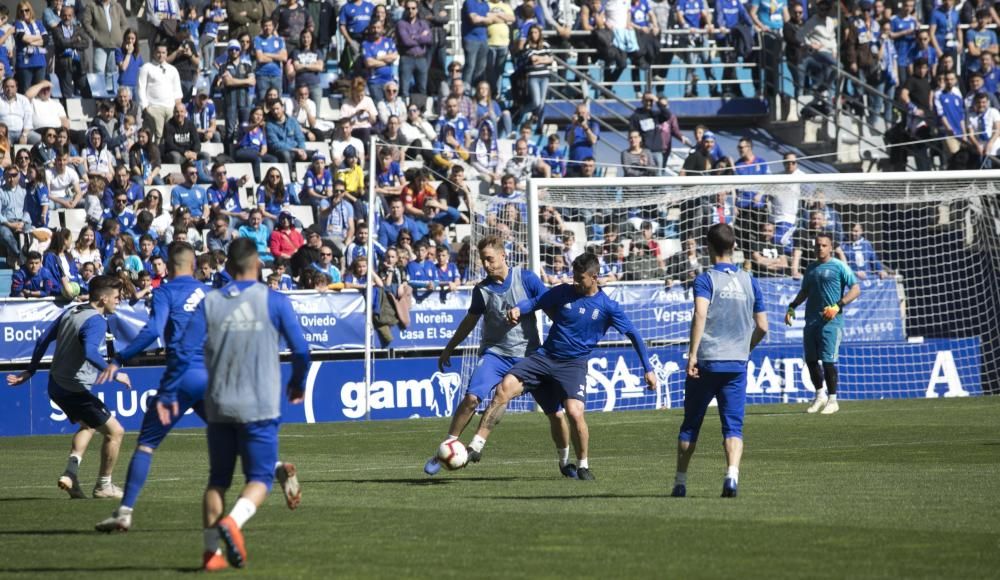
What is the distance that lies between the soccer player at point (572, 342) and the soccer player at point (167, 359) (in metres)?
3.27

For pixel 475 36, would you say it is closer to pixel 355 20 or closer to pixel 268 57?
pixel 355 20

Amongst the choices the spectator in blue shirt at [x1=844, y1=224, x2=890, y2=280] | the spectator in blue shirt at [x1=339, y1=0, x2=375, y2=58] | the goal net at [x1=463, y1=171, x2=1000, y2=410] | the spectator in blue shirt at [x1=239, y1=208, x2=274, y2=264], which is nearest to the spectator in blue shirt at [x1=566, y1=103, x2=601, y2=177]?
the goal net at [x1=463, y1=171, x2=1000, y2=410]

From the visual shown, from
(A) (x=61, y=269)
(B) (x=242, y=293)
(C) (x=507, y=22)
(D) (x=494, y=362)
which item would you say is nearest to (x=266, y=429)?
(B) (x=242, y=293)

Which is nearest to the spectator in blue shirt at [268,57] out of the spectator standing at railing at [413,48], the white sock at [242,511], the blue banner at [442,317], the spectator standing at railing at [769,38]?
the spectator standing at railing at [413,48]

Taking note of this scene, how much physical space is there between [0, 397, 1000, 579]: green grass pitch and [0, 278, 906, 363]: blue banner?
484cm

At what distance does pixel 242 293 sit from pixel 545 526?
2789 millimetres

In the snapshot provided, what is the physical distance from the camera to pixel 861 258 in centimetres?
2803

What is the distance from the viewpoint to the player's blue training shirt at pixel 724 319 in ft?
40.3

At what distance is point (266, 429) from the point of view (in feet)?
30.0

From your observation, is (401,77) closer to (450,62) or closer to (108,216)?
(450,62)

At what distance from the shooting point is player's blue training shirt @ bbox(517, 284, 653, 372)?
14.1 metres

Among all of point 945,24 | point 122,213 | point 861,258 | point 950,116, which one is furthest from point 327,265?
point 945,24

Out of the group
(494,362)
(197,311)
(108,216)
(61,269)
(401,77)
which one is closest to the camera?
(197,311)

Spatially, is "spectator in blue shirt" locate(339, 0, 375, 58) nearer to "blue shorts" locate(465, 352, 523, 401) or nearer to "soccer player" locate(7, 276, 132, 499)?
"blue shorts" locate(465, 352, 523, 401)
